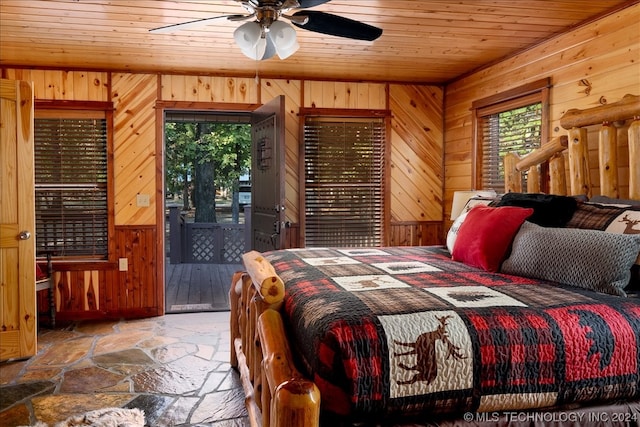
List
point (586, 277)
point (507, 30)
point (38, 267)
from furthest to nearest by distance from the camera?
1. point (38, 267)
2. point (507, 30)
3. point (586, 277)

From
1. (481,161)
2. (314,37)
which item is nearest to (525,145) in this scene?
(481,161)

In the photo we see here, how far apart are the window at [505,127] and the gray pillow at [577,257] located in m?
1.71

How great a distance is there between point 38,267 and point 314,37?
3185 millimetres

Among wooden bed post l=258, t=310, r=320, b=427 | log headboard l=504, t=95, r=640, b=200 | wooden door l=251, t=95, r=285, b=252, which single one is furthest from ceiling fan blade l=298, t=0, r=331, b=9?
log headboard l=504, t=95, r=640, b=200

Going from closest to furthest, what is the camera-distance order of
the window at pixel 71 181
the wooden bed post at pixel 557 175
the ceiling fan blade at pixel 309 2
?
the ceiling fan blade at pixel 309 2 < the wooden bed post at pixel 557 175 < the window at pixel 71 181

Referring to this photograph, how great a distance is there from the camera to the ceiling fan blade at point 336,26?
250 centimetres

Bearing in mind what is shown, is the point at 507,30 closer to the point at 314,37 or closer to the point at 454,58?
the point at 454,58

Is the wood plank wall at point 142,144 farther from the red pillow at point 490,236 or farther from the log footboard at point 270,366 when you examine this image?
the red pillow at point 490,236

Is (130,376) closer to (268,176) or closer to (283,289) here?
(283,289)

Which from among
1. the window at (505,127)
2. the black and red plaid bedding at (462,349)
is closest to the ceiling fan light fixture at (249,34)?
the black and red plaid bedding at (462,349)

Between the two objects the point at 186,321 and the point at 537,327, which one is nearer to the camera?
the point at 537,327

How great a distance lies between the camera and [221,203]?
36.2 feet

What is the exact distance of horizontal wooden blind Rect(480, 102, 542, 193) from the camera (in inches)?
156

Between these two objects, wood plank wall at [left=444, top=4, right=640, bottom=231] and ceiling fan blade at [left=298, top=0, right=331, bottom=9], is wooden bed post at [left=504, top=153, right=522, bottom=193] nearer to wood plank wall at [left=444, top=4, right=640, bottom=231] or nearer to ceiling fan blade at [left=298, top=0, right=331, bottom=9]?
wood plank wall at [left=444, top=4, right=640, bottom=231]
